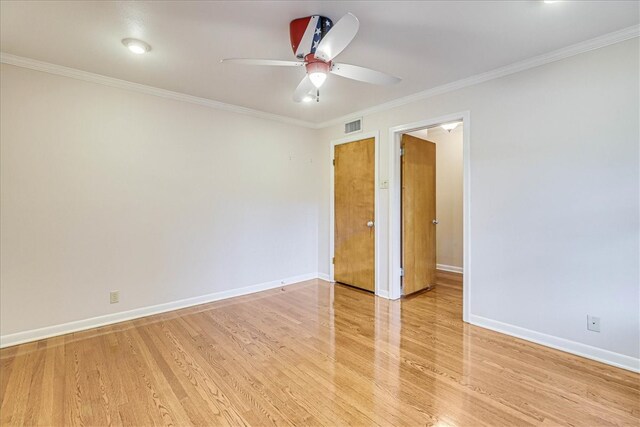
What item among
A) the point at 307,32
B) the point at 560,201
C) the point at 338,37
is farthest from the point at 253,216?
the point at 560,201

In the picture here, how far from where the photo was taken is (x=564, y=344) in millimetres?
2537

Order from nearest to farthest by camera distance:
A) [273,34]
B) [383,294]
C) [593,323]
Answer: [273,34] → [593,323] → [383,294]

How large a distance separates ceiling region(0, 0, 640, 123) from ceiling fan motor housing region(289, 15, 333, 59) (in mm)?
52

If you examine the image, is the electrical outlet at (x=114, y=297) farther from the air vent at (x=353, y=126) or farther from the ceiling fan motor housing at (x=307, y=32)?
the air vent at (x=353, y=126)

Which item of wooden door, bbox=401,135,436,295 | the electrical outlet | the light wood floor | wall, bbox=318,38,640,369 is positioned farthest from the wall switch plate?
the electrical outlet

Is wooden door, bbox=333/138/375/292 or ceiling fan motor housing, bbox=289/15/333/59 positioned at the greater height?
ceiling fan motor housing, bbox=289/15/333/59

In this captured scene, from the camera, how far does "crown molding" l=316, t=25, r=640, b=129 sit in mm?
2261

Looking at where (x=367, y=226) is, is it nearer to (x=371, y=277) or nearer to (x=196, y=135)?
(x=371, y=277)

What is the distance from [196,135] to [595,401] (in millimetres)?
4243

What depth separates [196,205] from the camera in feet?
12.1

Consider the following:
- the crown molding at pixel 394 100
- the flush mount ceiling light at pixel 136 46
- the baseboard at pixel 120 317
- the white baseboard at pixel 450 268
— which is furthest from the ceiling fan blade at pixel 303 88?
the white baseboard at pixel 450 268

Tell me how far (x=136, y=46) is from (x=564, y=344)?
4.28m

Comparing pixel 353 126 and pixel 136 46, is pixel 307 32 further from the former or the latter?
pixel 353 126

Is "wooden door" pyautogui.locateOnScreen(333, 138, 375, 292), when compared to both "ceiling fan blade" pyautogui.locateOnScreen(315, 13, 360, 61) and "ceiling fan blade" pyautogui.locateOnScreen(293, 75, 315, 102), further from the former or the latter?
"ceiling fan blade" pyautogui.locateOnScreen(315, 13, 360, 61)
